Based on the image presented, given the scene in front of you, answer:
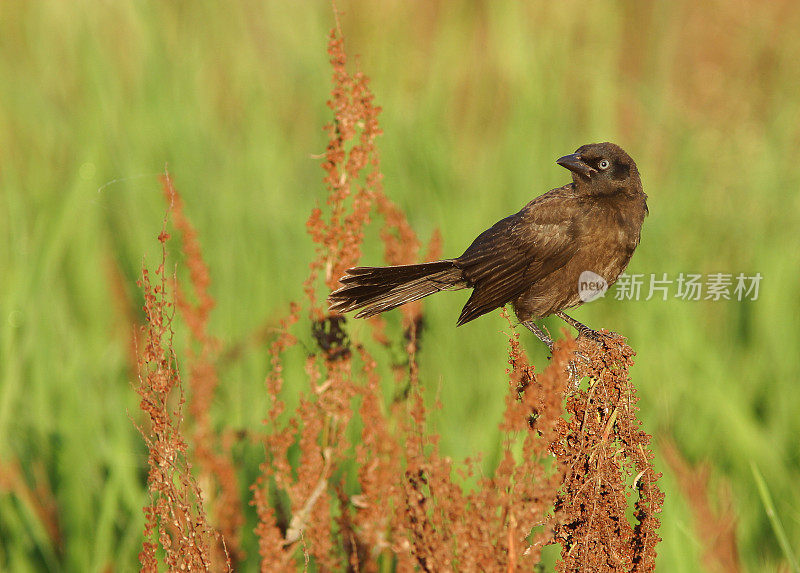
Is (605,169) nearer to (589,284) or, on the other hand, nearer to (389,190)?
(589,284)

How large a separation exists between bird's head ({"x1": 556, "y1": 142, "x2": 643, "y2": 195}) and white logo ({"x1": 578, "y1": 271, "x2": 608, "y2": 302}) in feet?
0.87

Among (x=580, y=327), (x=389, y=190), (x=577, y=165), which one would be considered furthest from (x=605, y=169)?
(x=389, y=190)

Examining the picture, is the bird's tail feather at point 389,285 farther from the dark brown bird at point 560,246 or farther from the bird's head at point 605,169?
the bird's head at point 605,169

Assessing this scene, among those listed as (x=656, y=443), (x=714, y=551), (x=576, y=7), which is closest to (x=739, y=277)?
(x=656, y=443)

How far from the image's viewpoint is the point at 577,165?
2996mm

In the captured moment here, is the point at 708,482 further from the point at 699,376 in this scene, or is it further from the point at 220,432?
the point at 220,432

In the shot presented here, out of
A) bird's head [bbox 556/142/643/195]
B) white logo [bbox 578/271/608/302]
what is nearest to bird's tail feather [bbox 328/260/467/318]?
white logo [bbox 578/271/608/302]

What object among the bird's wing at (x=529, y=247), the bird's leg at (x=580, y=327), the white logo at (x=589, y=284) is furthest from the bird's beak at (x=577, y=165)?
the bird's leg at (x=580, y=327)

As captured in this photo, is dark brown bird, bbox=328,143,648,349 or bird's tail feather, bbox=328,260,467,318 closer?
bird's tail feather, bbox=328,260,467,318

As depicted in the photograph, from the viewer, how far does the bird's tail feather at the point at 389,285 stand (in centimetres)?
258

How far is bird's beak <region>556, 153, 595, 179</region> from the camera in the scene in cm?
297

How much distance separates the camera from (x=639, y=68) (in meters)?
7.21

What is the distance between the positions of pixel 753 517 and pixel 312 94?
3.63m

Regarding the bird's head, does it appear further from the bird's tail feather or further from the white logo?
the bird's tail feather
